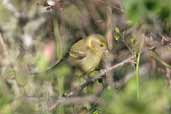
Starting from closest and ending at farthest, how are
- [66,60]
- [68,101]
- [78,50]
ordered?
[68,101]
[66,60]
[78,50]

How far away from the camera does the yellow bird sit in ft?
11.4

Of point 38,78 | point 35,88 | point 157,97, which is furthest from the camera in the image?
point 35,88

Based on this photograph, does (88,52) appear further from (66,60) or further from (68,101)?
(68,101)

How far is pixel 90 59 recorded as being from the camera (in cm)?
360

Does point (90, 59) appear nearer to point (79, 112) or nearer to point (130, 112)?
point (79, 112)

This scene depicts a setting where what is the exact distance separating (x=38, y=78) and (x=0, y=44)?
134 cm

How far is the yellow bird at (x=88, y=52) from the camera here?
136 inches

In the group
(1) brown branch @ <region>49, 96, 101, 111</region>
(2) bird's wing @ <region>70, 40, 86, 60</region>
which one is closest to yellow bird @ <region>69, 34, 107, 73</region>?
(2) bird's wing @ <region>70, 40, 86, 60</region>

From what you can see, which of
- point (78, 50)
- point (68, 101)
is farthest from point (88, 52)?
point (68, 101)

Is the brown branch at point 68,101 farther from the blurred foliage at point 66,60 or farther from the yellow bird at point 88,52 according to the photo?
the yellow bird at point 88,52

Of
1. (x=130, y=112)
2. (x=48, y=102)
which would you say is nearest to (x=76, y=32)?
(x=48, y=102)

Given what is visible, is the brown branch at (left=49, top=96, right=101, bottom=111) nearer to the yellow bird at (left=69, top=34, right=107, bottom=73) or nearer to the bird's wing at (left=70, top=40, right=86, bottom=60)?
the yellow bird at (left=69, top=34, right=107, bottom=73)

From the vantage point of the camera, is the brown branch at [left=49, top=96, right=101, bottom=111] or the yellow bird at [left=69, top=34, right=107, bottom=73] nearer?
the brown branch at [left=49, top=96, right=101, bottom=111]

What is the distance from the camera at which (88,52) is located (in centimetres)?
388
